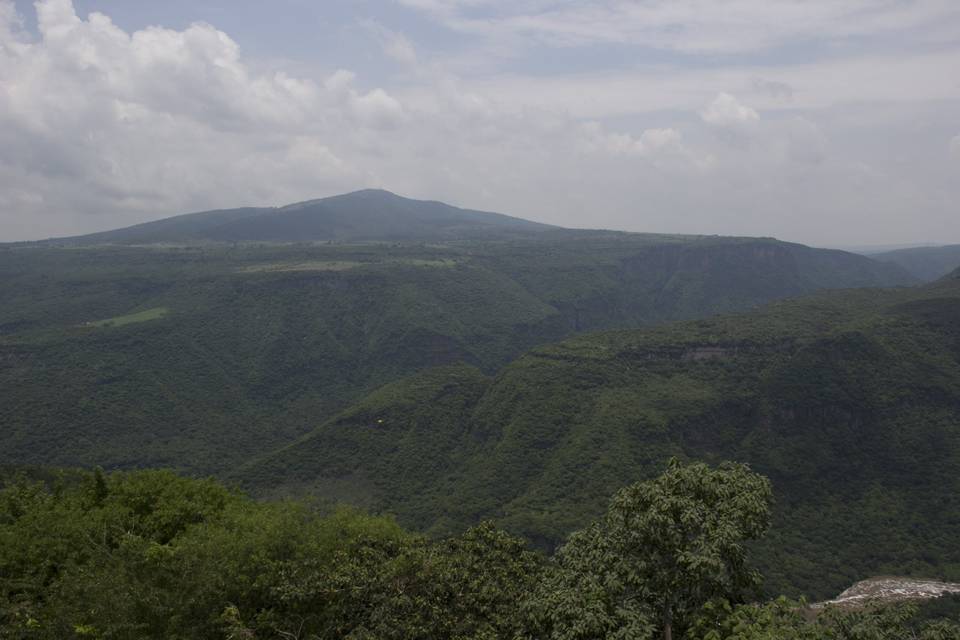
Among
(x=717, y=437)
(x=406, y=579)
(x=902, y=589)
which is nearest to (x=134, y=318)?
(x=717, y=437)

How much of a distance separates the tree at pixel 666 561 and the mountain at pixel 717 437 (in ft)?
206

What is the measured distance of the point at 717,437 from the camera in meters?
110

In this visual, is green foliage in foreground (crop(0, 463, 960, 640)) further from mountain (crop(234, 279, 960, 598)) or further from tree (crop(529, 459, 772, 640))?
mountain (crop(234, 279, 960, 598))

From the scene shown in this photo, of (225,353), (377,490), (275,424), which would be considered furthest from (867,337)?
(225,353)

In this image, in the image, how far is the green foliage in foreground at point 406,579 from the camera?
16438mm

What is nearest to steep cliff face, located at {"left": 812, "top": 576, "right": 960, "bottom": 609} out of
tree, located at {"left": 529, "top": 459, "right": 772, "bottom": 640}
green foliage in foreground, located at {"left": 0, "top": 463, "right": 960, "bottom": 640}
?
green foliage in foreground, located at {"left": 0, "top": 463, "right": 960, "bottom": 640}

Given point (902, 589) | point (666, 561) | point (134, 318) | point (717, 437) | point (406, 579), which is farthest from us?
point (134, 318)

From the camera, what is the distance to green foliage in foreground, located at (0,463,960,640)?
1644 cm

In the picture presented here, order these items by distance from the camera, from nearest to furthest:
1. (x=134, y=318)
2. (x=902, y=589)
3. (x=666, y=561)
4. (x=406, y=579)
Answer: (x=666, y=561)
(x=406, y=579)
(x=902, y=589)
(x=134, y=318)

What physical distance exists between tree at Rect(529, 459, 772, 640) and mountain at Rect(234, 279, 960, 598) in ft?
206

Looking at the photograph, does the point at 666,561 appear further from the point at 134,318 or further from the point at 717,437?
the point at 134,318

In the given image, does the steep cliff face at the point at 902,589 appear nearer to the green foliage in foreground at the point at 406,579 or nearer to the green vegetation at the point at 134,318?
the green foliage in foreground at the point at 406,579

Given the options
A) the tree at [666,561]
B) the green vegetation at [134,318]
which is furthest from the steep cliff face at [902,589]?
the green vegetation at [134,318]

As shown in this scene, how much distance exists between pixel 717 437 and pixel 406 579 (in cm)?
9908
